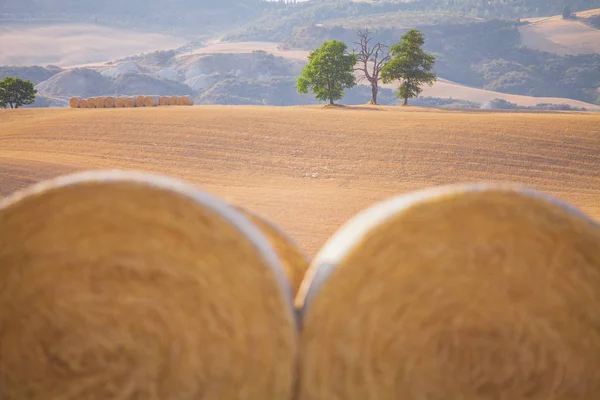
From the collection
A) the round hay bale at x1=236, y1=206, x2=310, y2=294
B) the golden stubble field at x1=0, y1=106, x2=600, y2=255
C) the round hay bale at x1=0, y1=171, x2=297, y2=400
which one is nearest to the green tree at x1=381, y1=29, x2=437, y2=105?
the golden stubble field at x1=0, y1=106, x2=600, y2=255

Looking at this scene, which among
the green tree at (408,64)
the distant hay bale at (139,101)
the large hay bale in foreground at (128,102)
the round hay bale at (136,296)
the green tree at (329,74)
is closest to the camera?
the round hay bale at (136,296)

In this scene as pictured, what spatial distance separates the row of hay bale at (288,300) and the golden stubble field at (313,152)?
12.0m

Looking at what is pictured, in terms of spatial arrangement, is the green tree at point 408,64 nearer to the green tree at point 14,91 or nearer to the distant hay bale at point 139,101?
the distant hay bale at point 139,101

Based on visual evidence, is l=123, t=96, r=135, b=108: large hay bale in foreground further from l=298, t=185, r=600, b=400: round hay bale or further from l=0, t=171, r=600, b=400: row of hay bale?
l=298, t=185, r=600, b=400: round hay bale

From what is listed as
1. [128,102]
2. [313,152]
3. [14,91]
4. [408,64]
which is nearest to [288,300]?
[313,152]

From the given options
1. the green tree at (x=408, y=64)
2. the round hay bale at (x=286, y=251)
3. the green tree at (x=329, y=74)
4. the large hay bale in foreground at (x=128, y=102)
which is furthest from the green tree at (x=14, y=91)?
the round hay bale at (x=286, y=251)

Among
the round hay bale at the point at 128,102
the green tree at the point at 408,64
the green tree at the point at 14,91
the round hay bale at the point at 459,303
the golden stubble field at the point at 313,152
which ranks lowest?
the golden stubble field at the point at 313,152

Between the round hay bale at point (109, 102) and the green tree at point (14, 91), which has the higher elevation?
the green tree at point (14, 91)

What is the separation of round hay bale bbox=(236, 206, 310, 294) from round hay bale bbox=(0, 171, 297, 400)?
2.75 ft

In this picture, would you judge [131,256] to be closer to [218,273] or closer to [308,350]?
[218,273]

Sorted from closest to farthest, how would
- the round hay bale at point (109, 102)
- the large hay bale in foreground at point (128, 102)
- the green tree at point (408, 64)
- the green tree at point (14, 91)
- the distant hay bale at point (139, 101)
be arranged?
1. the round hay bale at point (109, 102)
2. the large hay bale in foreground at point (128, 102)
3. the distant hay bale at point (139, 101)
4. the green tree at point (408, 64)
5. the green tree at point (14, 91)

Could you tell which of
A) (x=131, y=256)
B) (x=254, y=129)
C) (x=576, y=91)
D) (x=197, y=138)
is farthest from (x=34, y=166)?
(x=576, y=91)

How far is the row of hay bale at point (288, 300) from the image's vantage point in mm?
3107

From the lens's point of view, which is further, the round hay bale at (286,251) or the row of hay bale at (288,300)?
the round hay bale at (286,251)
